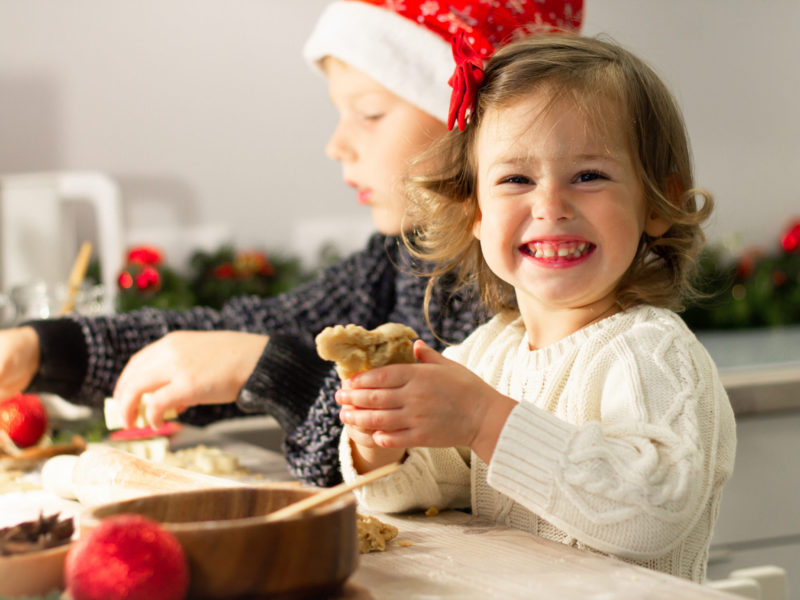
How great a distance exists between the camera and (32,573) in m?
0.48

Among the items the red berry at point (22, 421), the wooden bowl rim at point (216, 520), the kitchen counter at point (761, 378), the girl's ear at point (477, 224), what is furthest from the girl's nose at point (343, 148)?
the kitchen counter at point (761, 378)

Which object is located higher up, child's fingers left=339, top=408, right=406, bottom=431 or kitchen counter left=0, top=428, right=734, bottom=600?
child's fingers left=339, top=408, right=406, bottom=431

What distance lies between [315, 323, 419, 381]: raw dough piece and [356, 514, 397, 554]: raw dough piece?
106 mm

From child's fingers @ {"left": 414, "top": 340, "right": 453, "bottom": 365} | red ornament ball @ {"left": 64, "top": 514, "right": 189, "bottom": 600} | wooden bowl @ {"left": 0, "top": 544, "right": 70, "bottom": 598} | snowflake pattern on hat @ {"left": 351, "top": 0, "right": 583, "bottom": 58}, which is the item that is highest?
snowflake pattern on hat @ {"left": 351, "top": 0, "right": 583, "bottom": 58}

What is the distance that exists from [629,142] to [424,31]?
1.31ft

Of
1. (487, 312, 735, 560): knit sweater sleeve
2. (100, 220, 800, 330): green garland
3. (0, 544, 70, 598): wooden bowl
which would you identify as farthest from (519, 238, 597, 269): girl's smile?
(100, 220, 800, 330): green garland

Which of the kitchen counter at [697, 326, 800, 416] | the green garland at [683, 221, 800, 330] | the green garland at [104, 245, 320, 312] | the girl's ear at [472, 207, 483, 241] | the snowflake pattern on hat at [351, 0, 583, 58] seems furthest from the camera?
the green garland at [683, 221, 800, 330]

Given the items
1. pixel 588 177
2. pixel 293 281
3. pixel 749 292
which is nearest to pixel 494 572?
pixel 588 177

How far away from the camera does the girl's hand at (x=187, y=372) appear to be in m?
0.89

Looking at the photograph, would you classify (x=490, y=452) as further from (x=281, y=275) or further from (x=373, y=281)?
(x=281, y=275)

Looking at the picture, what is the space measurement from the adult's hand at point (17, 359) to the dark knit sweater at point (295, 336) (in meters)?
0.01

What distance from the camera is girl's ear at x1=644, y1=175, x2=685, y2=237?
80cm

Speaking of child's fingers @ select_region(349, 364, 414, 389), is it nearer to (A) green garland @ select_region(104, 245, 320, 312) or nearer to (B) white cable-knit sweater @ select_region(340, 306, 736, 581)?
(B) white cable-knit sweater @ select_region(340, 306, 736, 581)

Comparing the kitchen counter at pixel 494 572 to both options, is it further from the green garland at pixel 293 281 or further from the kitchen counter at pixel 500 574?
the green garland at pixel 293 281
